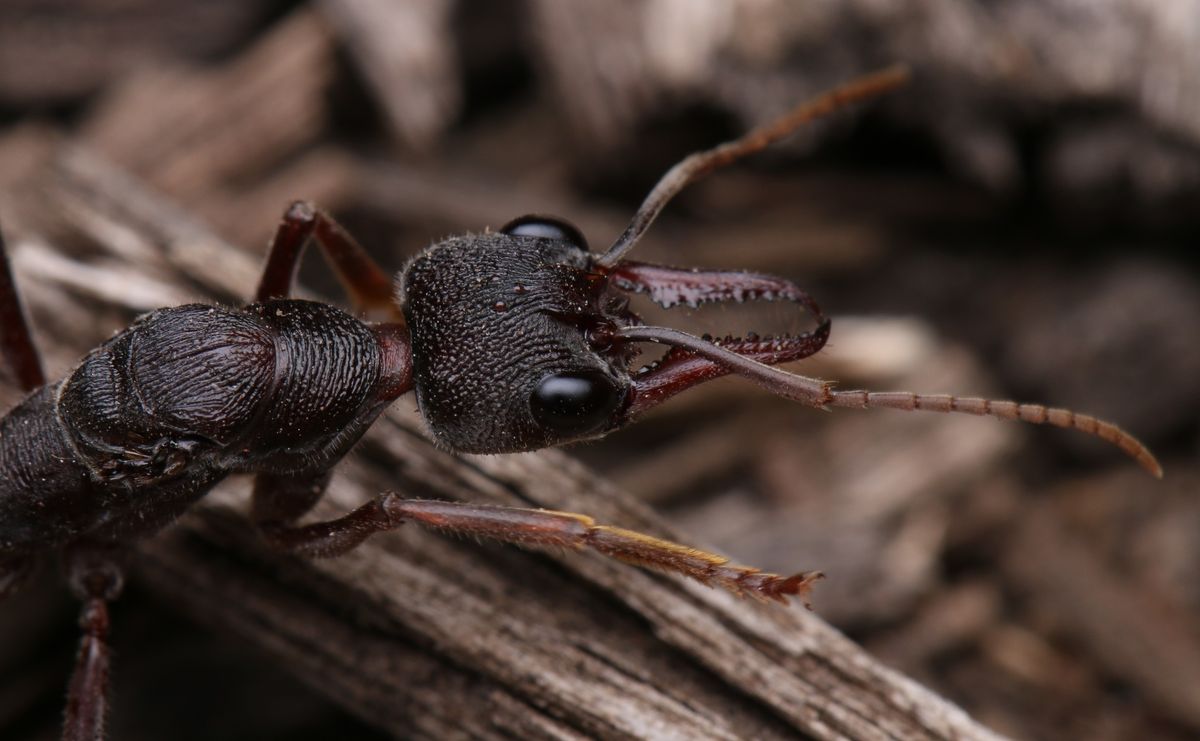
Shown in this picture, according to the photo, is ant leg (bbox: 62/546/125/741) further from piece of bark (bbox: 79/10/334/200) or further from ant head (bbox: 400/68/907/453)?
piece of bark (bbox: 79/10/334/200)

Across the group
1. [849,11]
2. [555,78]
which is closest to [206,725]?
[555,78]

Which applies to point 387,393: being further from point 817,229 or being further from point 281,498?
point 817,229

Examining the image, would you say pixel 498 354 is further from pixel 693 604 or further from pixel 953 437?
pixel 953 437

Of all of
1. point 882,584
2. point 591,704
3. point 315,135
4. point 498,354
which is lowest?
point 591,704

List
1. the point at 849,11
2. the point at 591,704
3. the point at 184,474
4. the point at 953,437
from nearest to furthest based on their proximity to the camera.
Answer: the point at 591,704
the point at 184,474
the point at 849,11
the point at 953,437

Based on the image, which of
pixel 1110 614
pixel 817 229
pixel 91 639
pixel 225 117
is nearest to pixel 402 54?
pixel 225 117

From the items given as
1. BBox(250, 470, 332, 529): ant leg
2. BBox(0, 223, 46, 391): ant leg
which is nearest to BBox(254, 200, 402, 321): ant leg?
BBox(250, 470, 332, 529): ant leg

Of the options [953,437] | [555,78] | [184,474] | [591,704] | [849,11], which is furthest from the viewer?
[555,78]
